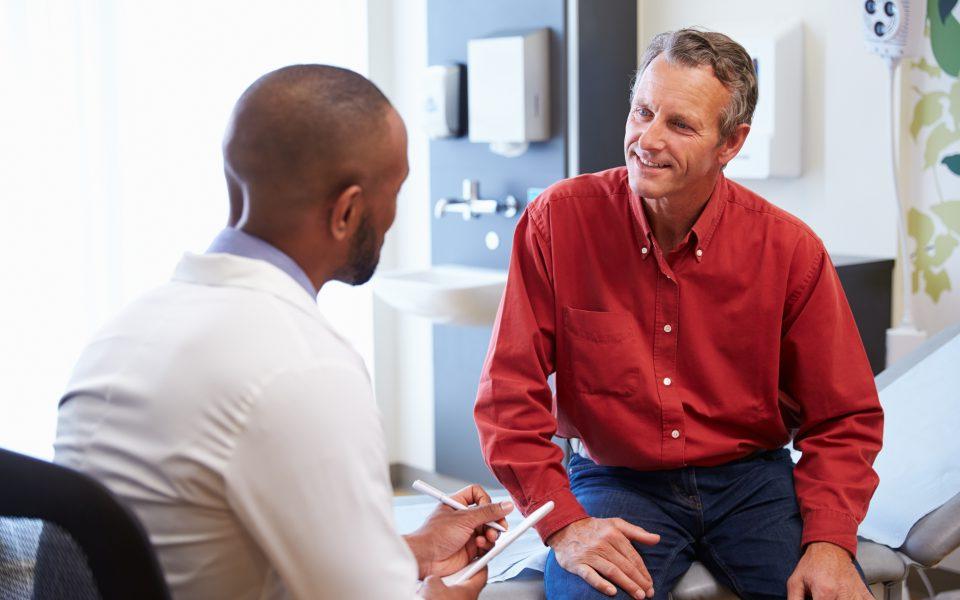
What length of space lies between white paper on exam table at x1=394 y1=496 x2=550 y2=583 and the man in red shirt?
4.2 inches

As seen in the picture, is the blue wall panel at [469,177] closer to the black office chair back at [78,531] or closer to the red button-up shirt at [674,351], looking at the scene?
the red button-up shirt at [674,351]

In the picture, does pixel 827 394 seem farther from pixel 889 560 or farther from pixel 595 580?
pixel 595 580

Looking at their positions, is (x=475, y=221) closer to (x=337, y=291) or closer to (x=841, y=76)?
(x=337, y=291)

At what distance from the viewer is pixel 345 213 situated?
39.0 inches

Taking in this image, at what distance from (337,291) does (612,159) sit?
1.07m

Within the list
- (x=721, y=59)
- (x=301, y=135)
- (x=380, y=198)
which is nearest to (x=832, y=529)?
(x=721, y=59)

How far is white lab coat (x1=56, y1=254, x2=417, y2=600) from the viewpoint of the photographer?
0.82m

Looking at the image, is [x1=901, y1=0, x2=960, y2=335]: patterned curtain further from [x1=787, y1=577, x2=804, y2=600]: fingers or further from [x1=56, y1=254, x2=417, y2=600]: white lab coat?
[x1=56, y1=254, x2=417, y2=600]: white lab coat

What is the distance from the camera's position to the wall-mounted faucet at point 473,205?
3.29 meters

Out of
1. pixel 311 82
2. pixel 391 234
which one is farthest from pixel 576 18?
pixel 311 82

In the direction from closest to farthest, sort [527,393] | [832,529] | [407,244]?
[832,529], [527,393], [407,244]

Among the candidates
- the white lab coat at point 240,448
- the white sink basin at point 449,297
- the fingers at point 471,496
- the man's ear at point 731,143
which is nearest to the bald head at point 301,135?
the white lab coat at point 240,448

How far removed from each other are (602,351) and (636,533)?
0.29 meters

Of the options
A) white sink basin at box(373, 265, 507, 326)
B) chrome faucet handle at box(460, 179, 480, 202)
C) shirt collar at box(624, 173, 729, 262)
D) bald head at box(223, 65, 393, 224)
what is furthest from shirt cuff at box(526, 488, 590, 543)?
chrome faucet handle at box(460, 179, 480, 202)
